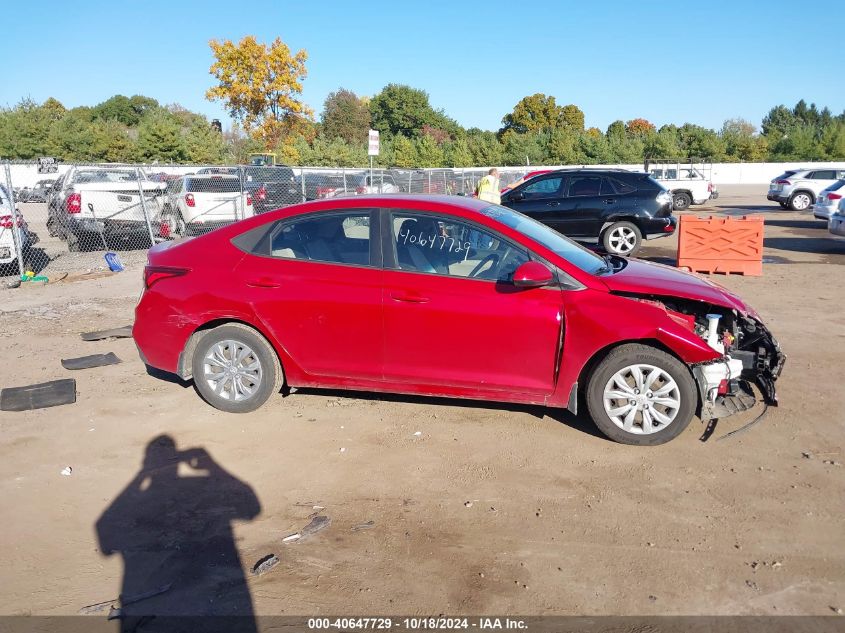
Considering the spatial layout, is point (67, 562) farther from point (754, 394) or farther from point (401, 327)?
point (754, 394)

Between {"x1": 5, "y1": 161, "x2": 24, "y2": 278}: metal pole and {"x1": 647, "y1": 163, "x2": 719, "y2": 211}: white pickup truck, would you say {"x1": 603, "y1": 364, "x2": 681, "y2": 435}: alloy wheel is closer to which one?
{"x1": 5, "y1": 161, "x2": 24, "y2": 278}: metal pole

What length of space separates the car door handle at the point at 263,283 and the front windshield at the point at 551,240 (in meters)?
1.65

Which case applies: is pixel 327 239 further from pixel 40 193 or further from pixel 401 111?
pixel 401 111

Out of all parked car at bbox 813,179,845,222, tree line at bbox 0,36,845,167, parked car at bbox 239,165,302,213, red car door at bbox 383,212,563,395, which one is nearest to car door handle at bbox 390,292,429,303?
red car door at bbox 383,212,563,395

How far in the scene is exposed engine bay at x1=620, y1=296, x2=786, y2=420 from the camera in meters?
4.98

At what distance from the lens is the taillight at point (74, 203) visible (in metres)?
15.0

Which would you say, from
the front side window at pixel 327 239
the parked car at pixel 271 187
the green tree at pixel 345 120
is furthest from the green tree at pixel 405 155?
the front side window at pixel 327 239

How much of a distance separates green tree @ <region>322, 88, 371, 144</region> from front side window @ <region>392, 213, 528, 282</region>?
6226cm

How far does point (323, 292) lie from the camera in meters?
5.22

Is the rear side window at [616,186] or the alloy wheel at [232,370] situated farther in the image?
the rear side window at [616,186]

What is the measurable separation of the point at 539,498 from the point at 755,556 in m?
1.20

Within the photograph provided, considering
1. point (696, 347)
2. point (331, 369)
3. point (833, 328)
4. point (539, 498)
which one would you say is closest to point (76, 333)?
point (331, 369)

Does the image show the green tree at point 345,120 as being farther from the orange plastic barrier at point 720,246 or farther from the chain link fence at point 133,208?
the orange plastic barrier at point 720,246

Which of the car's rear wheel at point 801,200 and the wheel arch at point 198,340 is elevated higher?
the car's rear wheel at point 801,200
